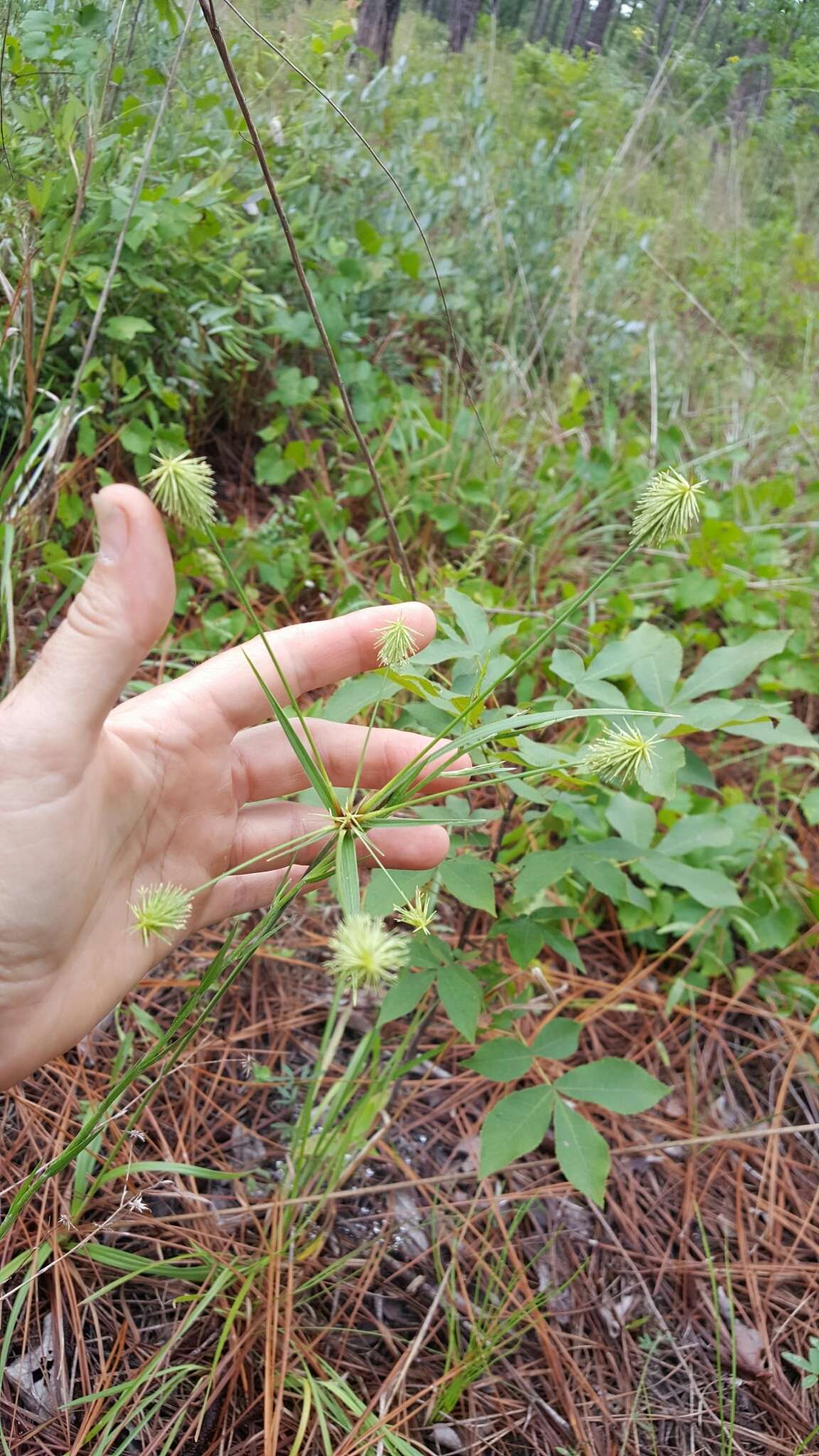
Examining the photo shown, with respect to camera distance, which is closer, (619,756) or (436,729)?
(619,756)

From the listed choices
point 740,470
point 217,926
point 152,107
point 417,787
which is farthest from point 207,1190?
point 740,470

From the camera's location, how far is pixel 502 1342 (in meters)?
1.33

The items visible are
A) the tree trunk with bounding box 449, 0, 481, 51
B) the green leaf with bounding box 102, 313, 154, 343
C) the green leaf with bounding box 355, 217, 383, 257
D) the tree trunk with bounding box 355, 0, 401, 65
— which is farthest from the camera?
the green leaf with bounding box 355, 217, 383, 257

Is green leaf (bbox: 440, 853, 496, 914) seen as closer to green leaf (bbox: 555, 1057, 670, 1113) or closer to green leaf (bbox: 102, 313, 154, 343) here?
green leaf (bbox: 555, 1057, 670, 1113)

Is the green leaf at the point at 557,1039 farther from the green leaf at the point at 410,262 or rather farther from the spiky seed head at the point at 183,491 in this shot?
the green leaf at the point at 410,262

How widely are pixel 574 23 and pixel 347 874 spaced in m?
2.33

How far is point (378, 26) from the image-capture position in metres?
2.48

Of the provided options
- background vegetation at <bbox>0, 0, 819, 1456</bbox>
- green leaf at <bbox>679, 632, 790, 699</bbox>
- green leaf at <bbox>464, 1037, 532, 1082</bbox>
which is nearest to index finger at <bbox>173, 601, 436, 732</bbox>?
background vegetation at <bbox>0, 0, 819, 1456</bbox>

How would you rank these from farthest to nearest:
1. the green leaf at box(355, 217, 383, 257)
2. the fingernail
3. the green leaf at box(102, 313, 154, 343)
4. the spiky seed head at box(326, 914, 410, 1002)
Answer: the green leaf at box(355, 217, 383, 257), the green leaf at box(102, 313, 154, 343), the fingernail, the spiky seed head at box(326, 914, 410, 1002)

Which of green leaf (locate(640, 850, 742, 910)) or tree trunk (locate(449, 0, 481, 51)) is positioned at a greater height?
tree trunk (locate(449, 0, 481, 51))

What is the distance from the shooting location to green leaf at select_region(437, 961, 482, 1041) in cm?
115

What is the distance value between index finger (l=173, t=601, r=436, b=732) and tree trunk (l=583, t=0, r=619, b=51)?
1.77 meters

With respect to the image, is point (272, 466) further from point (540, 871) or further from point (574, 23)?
point (540, 871)

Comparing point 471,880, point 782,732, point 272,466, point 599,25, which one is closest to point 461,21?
point 599,25
